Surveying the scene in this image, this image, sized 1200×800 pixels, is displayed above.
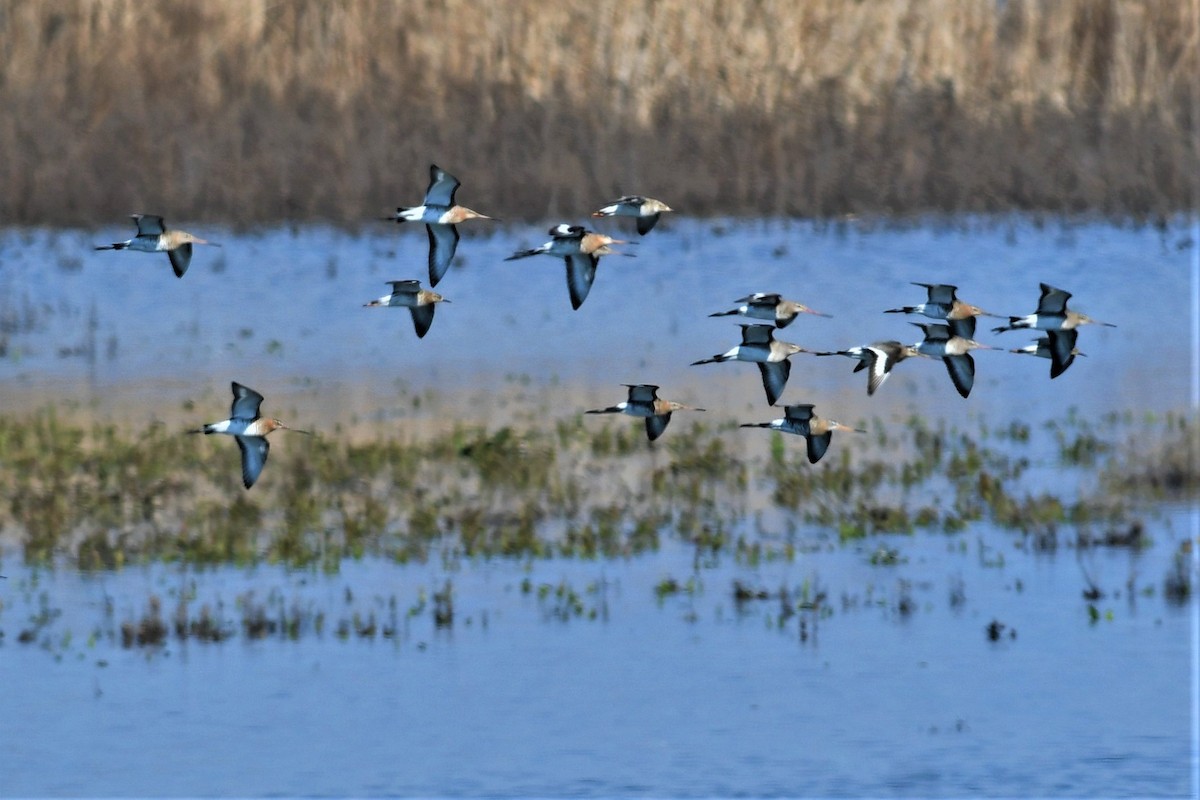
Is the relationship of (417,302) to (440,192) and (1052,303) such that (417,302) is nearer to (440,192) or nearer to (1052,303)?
(440,192)

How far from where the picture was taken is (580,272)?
12.4 m

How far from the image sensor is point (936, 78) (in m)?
29.2

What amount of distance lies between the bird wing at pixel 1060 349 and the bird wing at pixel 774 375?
4.20 feet

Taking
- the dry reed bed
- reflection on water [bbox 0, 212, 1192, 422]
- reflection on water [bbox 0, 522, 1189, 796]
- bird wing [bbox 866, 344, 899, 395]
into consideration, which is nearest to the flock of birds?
bird wing [bbox 866, 344, 899, 395]

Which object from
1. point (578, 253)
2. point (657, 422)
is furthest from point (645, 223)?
point (657, 422)

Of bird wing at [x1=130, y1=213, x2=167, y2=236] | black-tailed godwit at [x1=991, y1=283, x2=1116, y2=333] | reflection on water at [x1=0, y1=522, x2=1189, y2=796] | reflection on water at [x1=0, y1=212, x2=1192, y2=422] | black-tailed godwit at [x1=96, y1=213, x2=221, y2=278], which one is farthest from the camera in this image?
reflection on water at [x1=0, y1=212, x2=1192, y2=422]

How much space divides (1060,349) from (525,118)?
1781 centimetres

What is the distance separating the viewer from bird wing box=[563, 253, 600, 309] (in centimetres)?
1213

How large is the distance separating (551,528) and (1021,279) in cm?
1111

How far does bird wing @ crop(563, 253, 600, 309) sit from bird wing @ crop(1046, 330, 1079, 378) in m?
2.41

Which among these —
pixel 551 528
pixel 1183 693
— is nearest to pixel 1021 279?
pixel 551 528

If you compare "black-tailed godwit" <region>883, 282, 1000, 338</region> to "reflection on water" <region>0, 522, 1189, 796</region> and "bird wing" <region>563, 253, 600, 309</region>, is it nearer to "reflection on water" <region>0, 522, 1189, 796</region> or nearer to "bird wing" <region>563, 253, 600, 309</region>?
"bird wing" <region>563, 253, 600, 309</region>

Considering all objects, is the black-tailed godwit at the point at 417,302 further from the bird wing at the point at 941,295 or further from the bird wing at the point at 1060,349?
the bird wing at the point at 1060,349

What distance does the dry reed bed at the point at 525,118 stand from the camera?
28.0 metres
